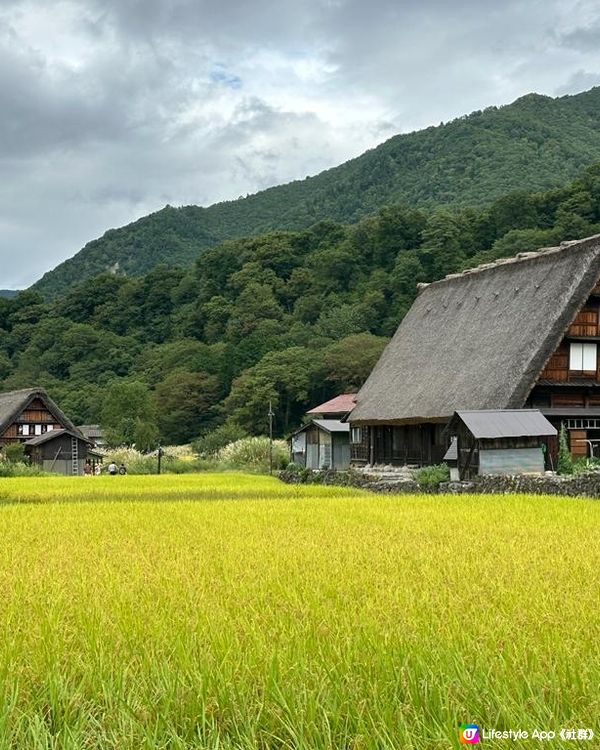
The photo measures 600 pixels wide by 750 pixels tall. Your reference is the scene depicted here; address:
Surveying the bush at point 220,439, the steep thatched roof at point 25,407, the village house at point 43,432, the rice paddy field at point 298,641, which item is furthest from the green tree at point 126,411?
the rice paddy field at point 298,641

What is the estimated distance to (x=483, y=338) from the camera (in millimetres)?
24703

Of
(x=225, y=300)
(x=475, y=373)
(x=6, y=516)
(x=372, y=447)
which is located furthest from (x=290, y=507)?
(x=225, y=300)

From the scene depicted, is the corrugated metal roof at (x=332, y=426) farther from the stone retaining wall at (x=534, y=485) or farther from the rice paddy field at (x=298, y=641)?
the rice paddy field at (x=298, y=641)

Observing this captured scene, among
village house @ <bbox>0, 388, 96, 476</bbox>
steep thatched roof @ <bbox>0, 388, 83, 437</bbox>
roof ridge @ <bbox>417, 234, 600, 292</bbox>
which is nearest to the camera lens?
roof ridge @ <bbox>417, 234, 600, 292</bbox>

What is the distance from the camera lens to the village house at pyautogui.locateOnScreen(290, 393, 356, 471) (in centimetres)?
3506

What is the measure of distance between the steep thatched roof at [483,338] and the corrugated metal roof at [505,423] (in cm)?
91

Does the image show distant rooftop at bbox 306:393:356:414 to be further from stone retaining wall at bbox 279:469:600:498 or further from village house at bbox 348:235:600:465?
stone retaining wall at bbox 279:469:600:498

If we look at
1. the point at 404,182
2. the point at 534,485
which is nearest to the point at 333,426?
the point at 534,485

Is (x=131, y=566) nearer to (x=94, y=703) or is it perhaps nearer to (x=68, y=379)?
(x=94, y=703)

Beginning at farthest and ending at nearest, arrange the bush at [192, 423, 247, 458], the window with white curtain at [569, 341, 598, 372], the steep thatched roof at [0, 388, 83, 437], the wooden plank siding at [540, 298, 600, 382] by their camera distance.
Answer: the steep thatched roof at [0, 388, 83, 437] → the bush at [192, 423, 247, 458] → the window with white curtain at [569, 341, 598, 372] → the wooden plank siding at [540, 298, 600, 382]

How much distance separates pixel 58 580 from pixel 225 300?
66631 millimetres

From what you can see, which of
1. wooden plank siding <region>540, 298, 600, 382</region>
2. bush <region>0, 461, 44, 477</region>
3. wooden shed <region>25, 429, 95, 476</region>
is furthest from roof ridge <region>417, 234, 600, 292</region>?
wooden shed <region>25, 429, 95, 476</region>

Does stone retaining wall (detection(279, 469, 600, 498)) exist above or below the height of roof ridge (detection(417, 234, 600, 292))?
below

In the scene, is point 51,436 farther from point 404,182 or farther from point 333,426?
point 404,182
